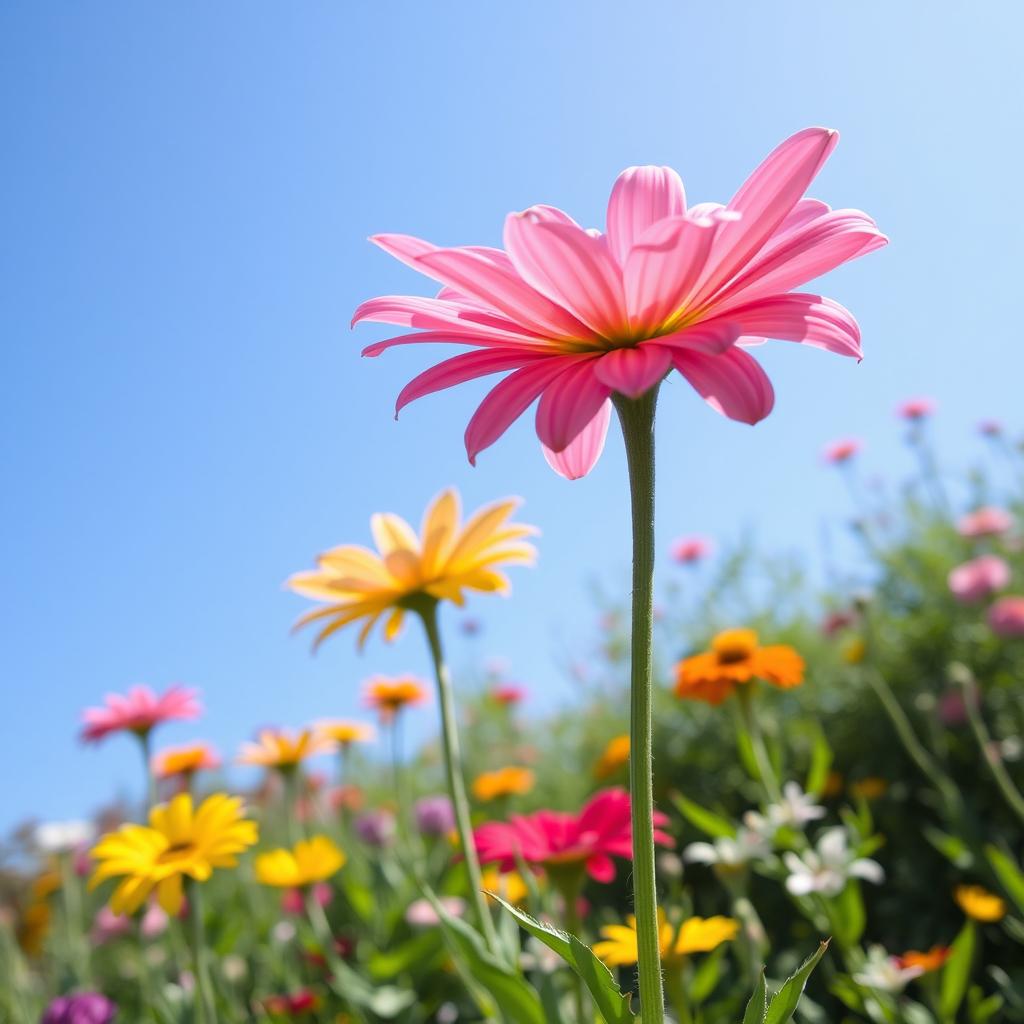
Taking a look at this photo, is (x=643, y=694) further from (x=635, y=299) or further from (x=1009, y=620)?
(x=1009, y=620)

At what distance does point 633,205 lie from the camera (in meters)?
0.88

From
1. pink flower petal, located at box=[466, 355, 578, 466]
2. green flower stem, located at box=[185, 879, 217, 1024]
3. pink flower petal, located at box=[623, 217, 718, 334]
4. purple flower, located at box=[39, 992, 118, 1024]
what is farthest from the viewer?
purple flower, located at box=[39, 992, 118, 1024]

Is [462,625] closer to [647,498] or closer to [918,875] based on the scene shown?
[918,875]

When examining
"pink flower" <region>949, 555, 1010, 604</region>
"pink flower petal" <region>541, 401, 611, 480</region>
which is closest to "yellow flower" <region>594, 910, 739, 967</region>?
"pink flower petal" <region>541, 401, 611, 480</region>

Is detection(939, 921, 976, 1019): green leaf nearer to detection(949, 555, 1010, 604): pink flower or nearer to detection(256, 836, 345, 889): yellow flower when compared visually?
detection(256, 836, 345, 889): yellow flower

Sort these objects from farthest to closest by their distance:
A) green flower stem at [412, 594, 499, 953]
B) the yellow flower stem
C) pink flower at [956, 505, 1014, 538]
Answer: pink flower at [956, 505, 1014, 538] < the yellow flower stem < green flower stem at [412, 594, 499, 953]

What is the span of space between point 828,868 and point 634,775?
4.13ft

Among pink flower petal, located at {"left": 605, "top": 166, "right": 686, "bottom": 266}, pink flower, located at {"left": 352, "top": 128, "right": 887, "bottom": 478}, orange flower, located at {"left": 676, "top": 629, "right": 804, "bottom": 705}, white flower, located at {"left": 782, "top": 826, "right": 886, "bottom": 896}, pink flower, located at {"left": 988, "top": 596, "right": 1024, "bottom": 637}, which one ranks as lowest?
white flower, located at {"left": 782, "top": 826, "right": 886, "bottom": 896}

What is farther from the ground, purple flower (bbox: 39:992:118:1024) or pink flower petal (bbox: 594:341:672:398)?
pink flower petal (bbox: 594:341:672:398)

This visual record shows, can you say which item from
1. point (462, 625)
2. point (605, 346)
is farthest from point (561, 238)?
point (462, 625)

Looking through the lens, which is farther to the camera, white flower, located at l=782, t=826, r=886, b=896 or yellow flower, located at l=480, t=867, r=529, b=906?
yellow flower, located at l=480, t=867, r=529, b=906

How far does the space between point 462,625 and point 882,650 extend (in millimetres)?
3108

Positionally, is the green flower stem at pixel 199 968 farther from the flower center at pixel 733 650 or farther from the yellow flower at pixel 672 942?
the flower center at pixel 733 650

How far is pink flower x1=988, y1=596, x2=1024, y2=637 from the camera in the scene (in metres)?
2.91
